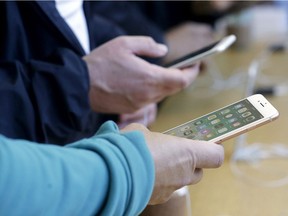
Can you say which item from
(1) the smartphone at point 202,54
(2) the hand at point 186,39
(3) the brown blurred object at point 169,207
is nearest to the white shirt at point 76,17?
(1) the smartphone at point 202,54

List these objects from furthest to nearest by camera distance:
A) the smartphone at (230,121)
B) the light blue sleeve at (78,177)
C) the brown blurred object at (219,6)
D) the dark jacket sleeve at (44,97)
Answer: the brown blurred object at (219,6) → the dark jacket sleeve at (44,97) → the smartphone at (230,121) → the light blue sleeve at (78,177)

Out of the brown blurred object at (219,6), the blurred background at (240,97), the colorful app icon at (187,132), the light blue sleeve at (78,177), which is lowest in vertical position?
the blurred background at (240,97)

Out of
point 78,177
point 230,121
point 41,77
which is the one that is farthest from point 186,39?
point 78,177

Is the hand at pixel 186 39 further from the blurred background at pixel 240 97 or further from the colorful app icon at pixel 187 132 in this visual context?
the colorful app icon at pixel 187 132

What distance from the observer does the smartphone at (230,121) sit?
508 mm

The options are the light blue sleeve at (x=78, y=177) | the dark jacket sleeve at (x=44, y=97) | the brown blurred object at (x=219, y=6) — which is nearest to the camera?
the light blue sleeve at (x=78, y=177)

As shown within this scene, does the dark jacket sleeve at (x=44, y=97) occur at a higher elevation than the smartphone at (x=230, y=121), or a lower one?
lower

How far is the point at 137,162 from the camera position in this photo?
1.36ft

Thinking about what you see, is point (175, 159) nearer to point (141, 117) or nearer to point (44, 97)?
point (44, 97)

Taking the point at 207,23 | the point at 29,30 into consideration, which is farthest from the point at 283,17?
the point at 29,30

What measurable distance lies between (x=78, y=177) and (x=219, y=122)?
19 cm

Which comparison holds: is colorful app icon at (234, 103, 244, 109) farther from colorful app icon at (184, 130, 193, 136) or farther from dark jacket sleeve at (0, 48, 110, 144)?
dark jacket sleeve at (0, 48, 110, 144)

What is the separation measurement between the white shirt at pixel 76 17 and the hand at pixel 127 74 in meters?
0.07

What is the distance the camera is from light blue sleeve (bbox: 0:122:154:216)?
1.23ft
